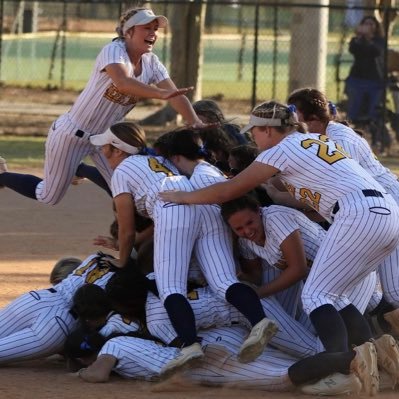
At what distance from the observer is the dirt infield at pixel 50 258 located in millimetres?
5645

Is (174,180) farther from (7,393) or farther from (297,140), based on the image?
(7,393)

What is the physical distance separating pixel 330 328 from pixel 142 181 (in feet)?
4.45

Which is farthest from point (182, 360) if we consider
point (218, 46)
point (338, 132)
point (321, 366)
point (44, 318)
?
point (218, 46)

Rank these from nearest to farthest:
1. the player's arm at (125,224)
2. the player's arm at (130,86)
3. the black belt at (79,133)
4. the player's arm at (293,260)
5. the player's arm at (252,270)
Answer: the player's arm at (293,260)
the player's arm at (125,224)
the player's arm at (252,270)
the player's arm at (130,86)
the black belt at (79,133)

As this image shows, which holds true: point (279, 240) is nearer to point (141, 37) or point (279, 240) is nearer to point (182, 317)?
point (182, 317)

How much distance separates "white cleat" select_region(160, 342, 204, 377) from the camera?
5.61 metres

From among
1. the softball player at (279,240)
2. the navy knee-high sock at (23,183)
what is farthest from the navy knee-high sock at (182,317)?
the navy knee-high sock at (23,183)

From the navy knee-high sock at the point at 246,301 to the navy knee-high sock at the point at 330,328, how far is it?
1.00ft

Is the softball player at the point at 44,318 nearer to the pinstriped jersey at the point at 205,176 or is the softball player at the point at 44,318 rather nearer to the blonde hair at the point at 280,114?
the pinstriped jersey at the point at 205,176

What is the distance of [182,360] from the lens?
5.61 m

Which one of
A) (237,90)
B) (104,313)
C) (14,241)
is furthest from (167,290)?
(237,90)

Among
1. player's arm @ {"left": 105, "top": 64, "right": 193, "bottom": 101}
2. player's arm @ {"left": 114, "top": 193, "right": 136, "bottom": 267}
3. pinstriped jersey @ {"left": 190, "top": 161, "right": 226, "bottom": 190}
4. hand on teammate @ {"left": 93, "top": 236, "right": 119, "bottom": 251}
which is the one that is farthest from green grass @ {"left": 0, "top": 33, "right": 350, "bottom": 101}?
player's arm @ {"left": 114, "top": 193, "right": 136, "bottom": 267}

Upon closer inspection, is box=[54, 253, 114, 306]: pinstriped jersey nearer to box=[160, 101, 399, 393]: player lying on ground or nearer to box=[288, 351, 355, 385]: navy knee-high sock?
box=[160, 101, 399, 393]: player lying on ground

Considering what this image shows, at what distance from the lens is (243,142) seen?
24.4 ft
